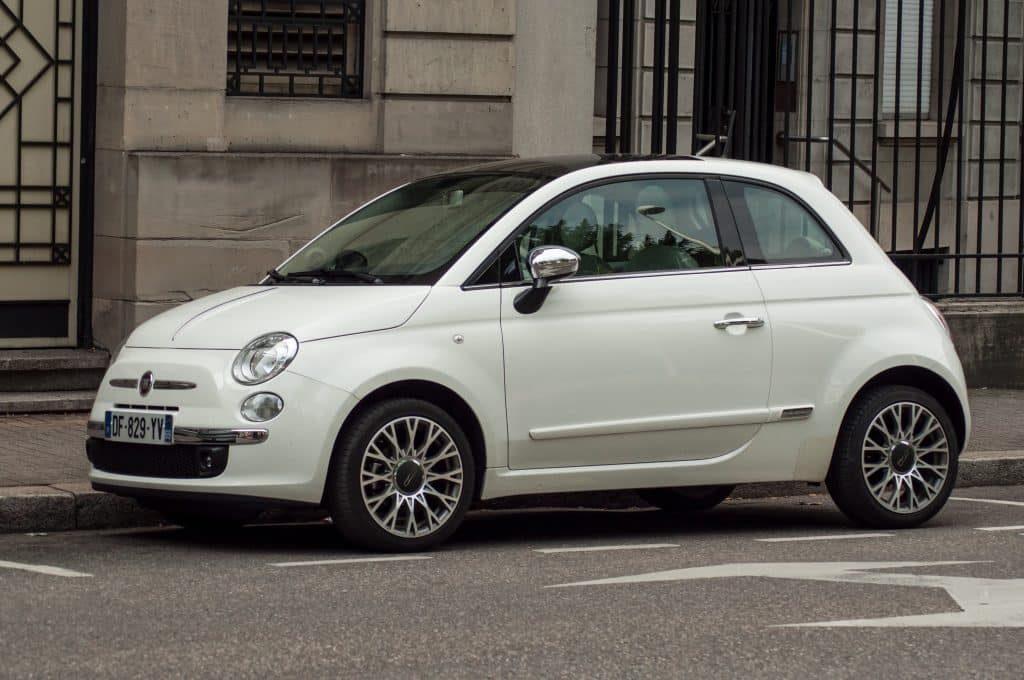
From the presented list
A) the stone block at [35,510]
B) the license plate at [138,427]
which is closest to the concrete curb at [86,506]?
the stone block at [35,510]

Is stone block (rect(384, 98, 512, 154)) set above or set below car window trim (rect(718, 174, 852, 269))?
above

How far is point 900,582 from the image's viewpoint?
7.04m

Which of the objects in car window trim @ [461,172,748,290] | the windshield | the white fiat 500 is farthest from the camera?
the windshield

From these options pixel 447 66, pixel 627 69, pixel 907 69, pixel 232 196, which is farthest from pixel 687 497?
pixel 907 69

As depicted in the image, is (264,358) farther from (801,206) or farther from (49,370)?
(49,370)

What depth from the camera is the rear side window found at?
8.52 meters

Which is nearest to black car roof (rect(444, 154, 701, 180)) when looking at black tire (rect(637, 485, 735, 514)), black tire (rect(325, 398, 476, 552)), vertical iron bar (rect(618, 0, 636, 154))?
black tire (rect(325, 398, 476, 552))

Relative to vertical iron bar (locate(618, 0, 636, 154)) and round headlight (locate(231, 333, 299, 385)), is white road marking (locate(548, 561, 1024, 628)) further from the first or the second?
→ vertical iron bar (locate(618, 0, 636, 154))

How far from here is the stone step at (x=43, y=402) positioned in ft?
37.3

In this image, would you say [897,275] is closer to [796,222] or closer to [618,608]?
[796,222]

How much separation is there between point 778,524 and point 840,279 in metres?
1.24

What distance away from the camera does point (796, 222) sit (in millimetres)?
8680

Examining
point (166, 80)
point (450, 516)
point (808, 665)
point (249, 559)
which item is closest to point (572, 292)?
point (450, 516)

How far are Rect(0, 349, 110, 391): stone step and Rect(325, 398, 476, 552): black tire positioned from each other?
4.71 metres
